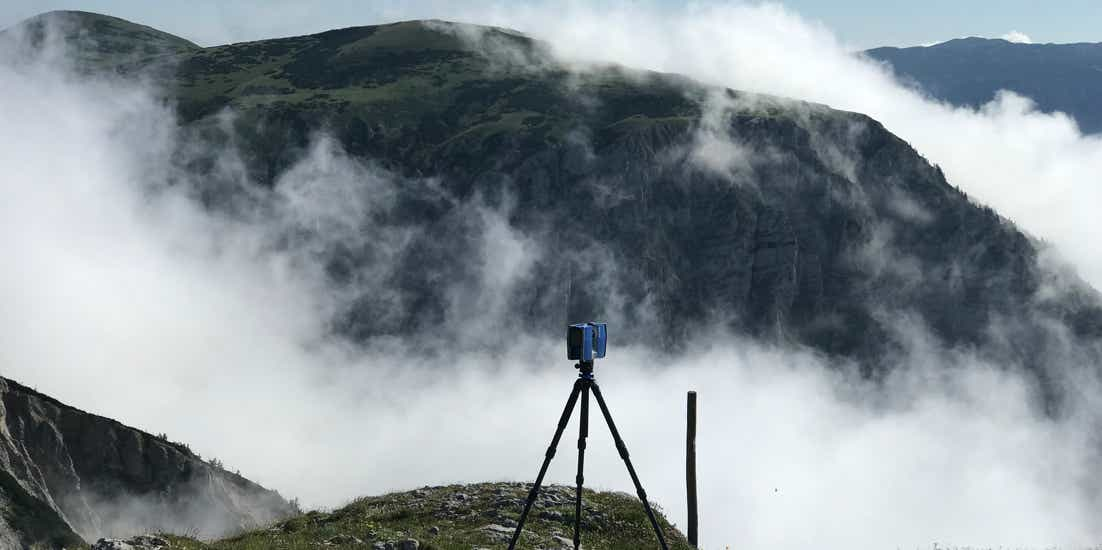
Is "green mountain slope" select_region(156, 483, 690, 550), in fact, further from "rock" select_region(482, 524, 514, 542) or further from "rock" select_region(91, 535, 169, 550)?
"rock" select_region(91, 535, 169, 550)

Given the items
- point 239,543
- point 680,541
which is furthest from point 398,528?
point 680,541

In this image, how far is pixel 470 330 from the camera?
181 meters

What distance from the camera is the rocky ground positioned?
60.6 feet

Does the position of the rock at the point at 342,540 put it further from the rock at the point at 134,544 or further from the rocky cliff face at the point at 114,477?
the rocky cliff face at the point at 114,477

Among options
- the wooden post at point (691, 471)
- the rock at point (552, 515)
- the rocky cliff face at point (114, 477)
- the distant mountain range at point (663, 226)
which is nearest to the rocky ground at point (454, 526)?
the rock at point (552, 515)

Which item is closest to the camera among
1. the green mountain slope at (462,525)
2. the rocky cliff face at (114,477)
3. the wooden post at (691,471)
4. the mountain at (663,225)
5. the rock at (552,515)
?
the green mountain slope at (462,525)

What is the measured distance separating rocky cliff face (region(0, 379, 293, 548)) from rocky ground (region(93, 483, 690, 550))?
86.1 ft

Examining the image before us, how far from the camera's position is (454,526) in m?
21.1

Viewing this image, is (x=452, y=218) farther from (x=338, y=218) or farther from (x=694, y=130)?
(x=694, y=130)

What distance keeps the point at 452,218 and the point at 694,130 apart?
52026 millimetres

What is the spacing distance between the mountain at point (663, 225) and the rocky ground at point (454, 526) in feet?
499

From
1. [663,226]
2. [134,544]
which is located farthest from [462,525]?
[663,226]

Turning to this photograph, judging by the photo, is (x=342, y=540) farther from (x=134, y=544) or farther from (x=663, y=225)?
(x=663, y=225)

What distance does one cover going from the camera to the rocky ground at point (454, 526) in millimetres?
18469
